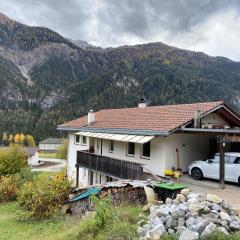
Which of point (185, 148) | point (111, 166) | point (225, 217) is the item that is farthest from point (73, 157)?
point (225, 217)

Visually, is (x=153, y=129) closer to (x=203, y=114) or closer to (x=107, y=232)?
(x=203, y=114)

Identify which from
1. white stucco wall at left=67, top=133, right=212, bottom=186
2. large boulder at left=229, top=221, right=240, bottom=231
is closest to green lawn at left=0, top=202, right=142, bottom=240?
large boulder at left=229, top=221, right=240, bottom=231

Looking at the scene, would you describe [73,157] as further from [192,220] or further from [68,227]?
[192,220]

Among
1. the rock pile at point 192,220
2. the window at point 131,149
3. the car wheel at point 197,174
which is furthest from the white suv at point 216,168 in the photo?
the rock pile at point 192,220

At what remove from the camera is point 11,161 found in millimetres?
34500

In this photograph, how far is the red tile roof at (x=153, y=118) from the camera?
2083 centimetres

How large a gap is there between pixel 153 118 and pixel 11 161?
17.9 meters

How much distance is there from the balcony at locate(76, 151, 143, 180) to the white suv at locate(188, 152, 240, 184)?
3.62 meters

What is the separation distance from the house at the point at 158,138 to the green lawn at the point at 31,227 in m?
5.25

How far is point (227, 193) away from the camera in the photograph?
644 inches

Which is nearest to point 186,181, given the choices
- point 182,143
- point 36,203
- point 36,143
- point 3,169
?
point 182,143

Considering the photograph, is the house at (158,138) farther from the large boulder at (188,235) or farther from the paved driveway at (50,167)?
the paved driveway at (50,167)

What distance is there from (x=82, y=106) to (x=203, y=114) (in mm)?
180023

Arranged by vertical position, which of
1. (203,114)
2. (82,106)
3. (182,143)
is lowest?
(182,143)
